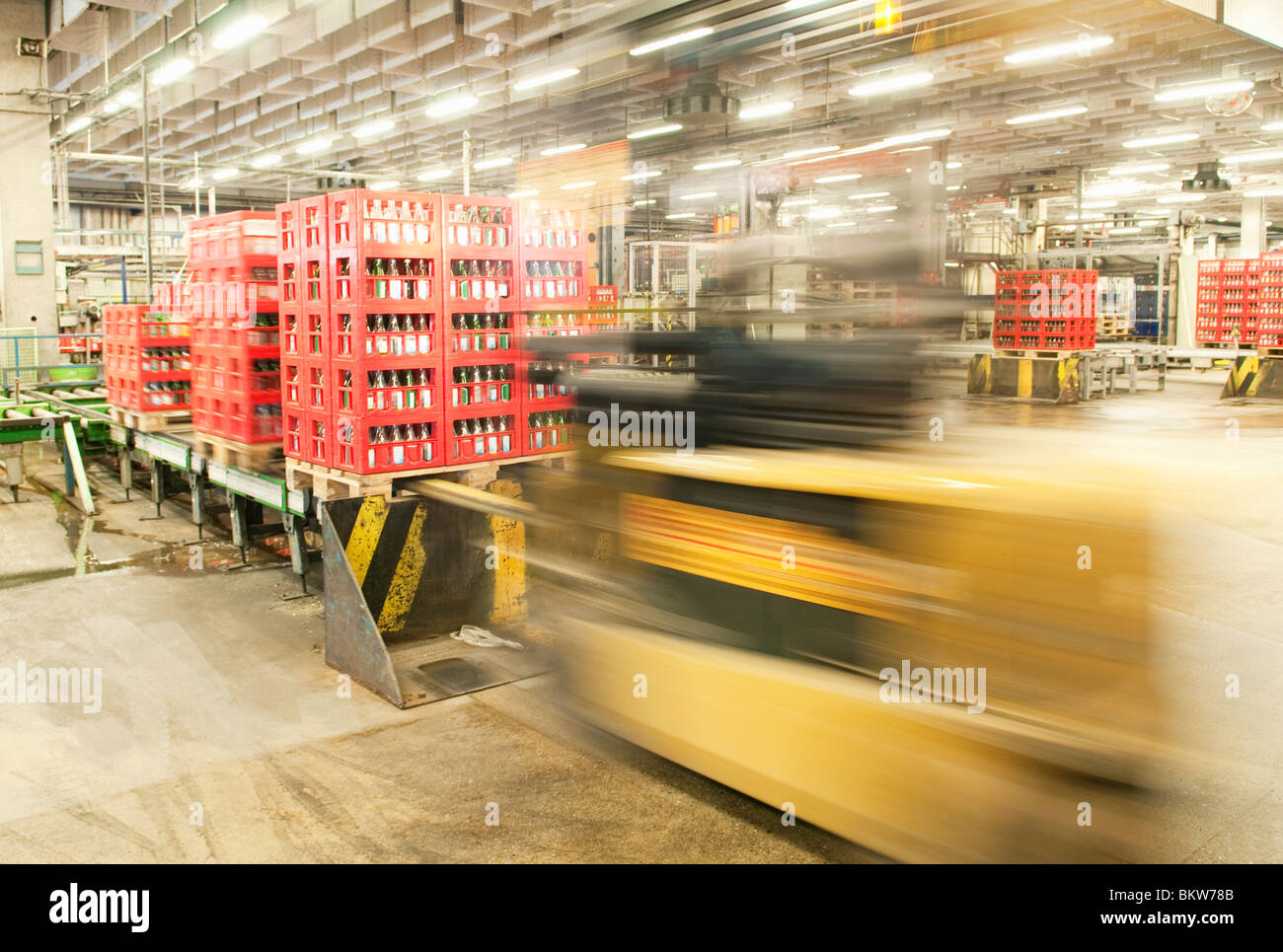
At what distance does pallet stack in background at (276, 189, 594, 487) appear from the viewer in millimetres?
6023

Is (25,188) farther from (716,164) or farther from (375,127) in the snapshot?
(716,164)

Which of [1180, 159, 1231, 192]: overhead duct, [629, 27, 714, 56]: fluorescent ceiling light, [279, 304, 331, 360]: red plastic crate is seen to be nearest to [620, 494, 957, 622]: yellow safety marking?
[629, 27, 714, 56]: fluorescent ceiling light

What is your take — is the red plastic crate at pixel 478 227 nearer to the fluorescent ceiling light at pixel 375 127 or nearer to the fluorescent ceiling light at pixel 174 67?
the fluorescent ceiling light at pixel 174 67

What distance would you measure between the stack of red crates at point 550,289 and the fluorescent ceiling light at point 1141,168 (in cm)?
2320

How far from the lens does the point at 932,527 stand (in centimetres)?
308

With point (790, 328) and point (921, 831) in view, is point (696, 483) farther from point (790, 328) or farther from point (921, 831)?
point (921, 831)

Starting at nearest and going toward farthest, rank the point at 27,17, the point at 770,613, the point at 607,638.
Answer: the point at 770,613 → the point at 607,638 → the point at 27,17

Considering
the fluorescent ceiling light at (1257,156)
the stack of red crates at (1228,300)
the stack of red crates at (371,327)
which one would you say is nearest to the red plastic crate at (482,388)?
→ the stack of red crates at (371,327)

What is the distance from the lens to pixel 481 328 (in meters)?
6.59

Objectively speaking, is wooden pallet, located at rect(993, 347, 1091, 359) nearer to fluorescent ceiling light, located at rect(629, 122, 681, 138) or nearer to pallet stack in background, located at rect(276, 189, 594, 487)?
pallet stack in background, located at rect(276, 189, 594, 487)

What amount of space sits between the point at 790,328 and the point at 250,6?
12.2 metres

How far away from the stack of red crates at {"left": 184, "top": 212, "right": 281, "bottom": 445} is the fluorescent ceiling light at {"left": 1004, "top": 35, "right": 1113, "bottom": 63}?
11.1 m

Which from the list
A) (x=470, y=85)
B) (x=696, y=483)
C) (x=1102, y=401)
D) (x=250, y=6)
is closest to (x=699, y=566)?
(x=696, y=483)

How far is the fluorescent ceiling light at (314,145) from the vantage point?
2188 cm
